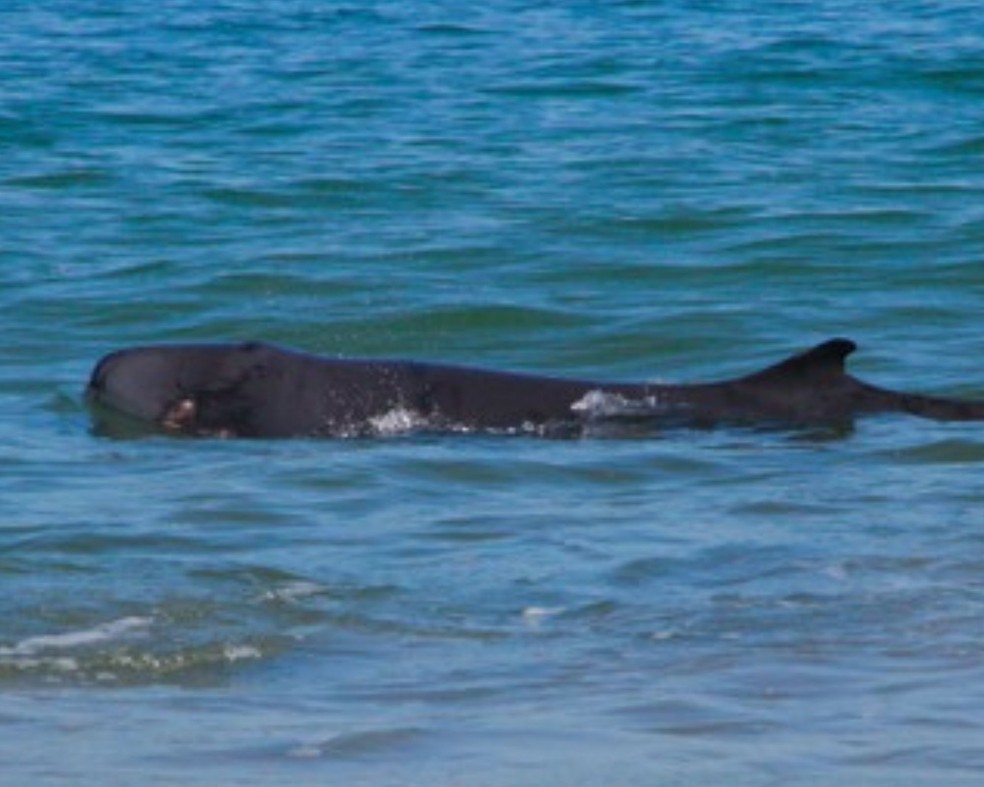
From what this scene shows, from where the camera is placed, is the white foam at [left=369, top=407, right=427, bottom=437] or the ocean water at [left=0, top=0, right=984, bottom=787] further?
the white foam at [left=369, top=407, right=427, bottom=437]

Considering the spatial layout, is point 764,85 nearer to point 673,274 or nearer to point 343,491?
point 673,274

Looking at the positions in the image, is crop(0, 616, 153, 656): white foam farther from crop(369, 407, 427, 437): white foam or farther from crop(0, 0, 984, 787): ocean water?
crop(369, 407, 427, 437): white foam

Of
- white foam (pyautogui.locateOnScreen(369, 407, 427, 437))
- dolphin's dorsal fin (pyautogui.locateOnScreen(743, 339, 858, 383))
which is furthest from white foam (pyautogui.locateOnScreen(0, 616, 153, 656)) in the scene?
dolphin's dorsal fin (pyautogui.locateOnScreen(743, 339, 858, 383))

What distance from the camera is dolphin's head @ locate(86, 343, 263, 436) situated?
1088 centimetres

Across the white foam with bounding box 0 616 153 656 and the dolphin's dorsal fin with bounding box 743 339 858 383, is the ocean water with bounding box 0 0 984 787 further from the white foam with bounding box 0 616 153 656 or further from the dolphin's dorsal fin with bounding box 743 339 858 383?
the dolphin's dorsal fin with bounding box 743 339 858 383

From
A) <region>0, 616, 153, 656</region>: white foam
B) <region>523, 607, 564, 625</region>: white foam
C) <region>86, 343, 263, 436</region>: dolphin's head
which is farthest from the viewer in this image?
<region>86, 343, 263, 436</region>: dolphin's head

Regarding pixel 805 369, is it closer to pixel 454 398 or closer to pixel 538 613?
pixel 454 398

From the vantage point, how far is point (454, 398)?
10789mm

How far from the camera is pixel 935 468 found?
9961 millimetres

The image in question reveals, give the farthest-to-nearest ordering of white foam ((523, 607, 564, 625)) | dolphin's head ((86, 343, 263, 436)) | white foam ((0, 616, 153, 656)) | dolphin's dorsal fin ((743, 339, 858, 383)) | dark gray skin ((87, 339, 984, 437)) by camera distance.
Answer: dolphin's head ((86, 343, 263, 436))
dark gray skin ((87, 339, 984, 437))
dolphin's dorsal fin ((743, 339, 858, 383))
white foam ((523, 607, 564, 625))
white foam ((0, 616, 153, 656))

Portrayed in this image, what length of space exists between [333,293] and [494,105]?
7179 millimetres

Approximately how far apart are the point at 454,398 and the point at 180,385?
105cm

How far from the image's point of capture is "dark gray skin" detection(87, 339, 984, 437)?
1063cm

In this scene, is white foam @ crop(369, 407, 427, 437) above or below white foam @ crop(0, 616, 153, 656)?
below
